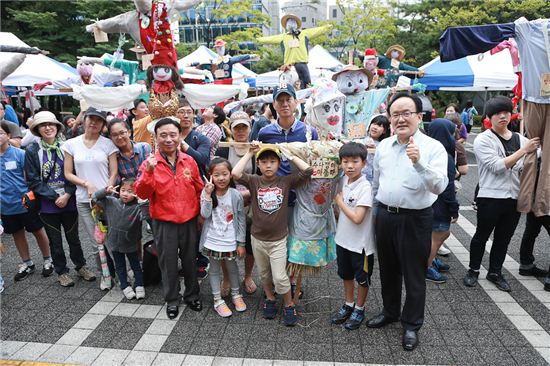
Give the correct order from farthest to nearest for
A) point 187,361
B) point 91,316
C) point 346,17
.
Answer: point 346,17
point 91,316
point 187,361

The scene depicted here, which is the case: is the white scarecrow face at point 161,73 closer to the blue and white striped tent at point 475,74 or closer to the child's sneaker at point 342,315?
the child's sneaker at point 342,315

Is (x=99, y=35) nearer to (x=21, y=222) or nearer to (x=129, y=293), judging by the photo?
(x=21, y=222)

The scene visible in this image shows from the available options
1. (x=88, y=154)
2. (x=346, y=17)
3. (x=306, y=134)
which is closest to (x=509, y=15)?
(x=346, y=17)

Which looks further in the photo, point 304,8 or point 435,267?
point 304,8

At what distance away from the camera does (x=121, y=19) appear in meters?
4.60

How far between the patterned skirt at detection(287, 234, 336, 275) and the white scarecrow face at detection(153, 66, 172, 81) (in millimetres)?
2212

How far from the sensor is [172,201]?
12.0 feet

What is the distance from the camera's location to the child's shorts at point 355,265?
3.38 meters

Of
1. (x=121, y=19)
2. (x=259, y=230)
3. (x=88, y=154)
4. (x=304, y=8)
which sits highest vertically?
(x=304, y=8)

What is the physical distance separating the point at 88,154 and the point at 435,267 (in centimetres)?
422

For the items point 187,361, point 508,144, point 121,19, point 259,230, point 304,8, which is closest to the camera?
point 187,361

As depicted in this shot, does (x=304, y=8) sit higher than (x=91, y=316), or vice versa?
(x=304, y=8)

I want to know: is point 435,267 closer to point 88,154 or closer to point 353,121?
point 353,121

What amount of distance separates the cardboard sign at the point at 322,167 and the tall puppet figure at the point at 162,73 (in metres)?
1.62
